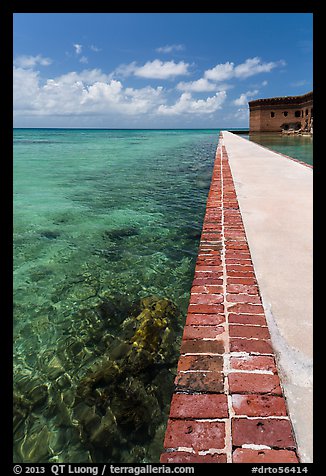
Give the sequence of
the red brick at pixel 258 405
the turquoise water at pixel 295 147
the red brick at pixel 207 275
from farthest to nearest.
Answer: the turquoise water at pixel 295 147 → the red brick at pixel 207 275 → the red brick at pixel 258 405

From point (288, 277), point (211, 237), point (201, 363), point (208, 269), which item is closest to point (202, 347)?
point (201, 363)

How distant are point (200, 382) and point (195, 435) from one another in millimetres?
276

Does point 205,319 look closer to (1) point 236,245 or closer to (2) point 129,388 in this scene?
(2) point 129,388

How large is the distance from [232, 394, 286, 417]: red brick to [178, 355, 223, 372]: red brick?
20cm

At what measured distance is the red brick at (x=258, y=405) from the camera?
1.36 m

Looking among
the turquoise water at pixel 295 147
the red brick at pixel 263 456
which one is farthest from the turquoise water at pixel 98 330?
the turquoise water at pixel 295 147

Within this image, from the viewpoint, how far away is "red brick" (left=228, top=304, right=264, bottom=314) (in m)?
2.04

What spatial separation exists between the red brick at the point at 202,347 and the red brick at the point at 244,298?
0.46 m

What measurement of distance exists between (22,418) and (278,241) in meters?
2.81

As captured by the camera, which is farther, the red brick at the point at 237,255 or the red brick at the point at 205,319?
the red brick at the point at 237,255

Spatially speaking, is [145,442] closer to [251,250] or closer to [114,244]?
[251,250]

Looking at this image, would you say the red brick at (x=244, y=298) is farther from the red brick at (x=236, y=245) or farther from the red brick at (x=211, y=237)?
the red brick at (x=211, y=237)

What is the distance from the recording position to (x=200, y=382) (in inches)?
60.3

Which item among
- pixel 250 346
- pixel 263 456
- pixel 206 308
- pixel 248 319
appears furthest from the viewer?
pixel 206 308
